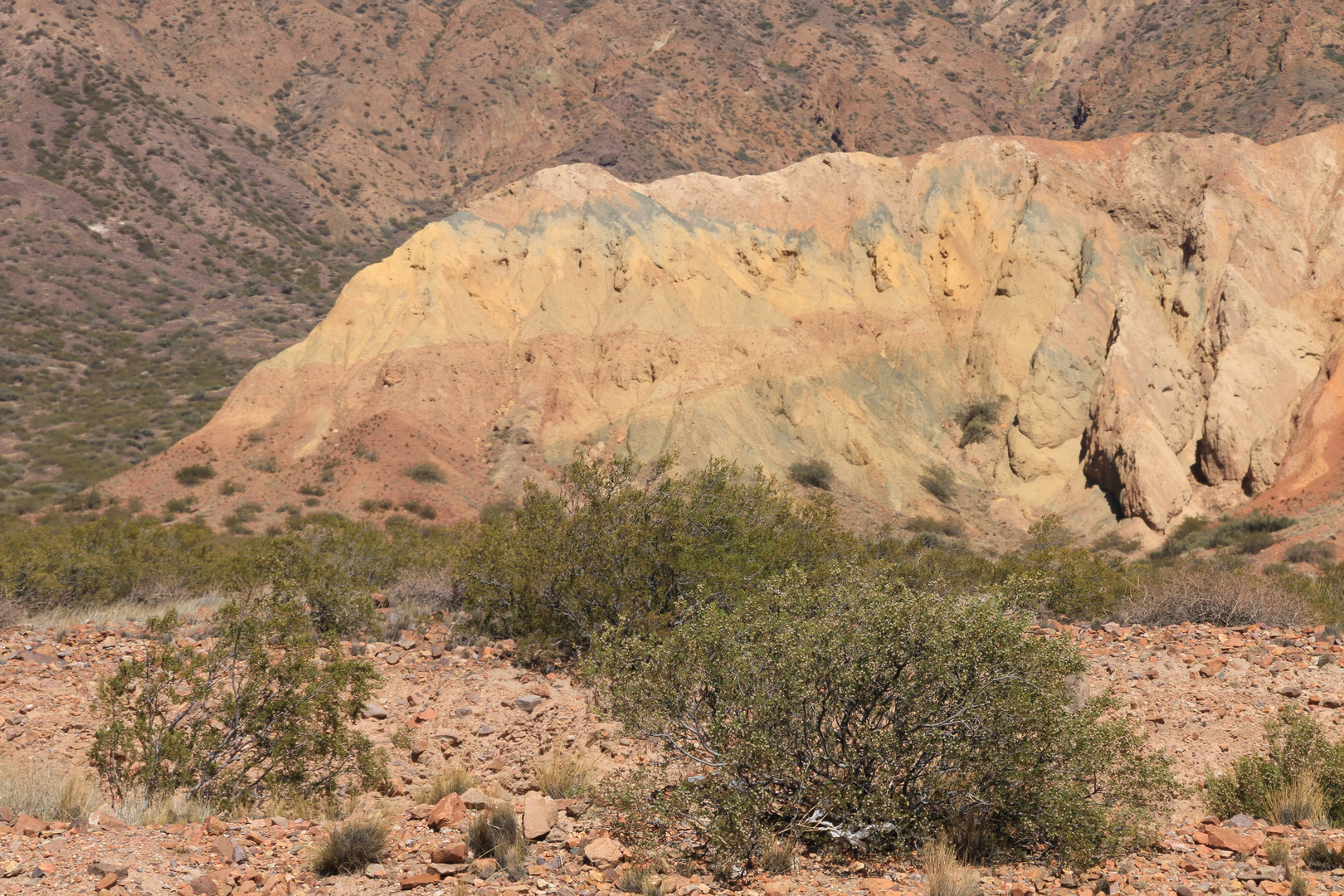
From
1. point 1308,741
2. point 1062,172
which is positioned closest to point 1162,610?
point 1308,741

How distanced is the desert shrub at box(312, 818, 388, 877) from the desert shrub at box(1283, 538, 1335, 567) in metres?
34.3

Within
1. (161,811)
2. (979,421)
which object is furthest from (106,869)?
(979,421)

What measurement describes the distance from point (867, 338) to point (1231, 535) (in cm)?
2102

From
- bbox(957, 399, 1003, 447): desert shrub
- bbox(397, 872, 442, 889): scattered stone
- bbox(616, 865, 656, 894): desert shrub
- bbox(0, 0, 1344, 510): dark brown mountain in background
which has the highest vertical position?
bbox(0, 0, 1344, 510): dark brown mountain in background

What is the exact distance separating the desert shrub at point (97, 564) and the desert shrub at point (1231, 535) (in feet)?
113

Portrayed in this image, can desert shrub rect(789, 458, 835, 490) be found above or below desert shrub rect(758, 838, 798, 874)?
above

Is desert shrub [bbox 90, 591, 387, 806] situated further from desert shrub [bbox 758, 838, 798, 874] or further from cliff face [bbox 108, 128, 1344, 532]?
cliff face [bbox 108, 128, 1344, 532]

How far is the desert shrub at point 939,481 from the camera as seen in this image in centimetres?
4584

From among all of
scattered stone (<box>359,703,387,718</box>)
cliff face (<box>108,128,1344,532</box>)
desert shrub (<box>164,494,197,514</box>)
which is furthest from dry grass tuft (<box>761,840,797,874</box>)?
desert shrub (<box>164,494,197,514</box>)

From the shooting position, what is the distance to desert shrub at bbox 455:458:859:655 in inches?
623

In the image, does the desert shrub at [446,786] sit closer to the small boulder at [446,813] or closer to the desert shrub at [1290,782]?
the small boulder at [446,813]

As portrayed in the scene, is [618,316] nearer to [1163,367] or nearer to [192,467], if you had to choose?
[192,467]

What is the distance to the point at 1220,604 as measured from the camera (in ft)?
55.2

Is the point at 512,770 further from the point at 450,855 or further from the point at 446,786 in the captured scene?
the point at 450,855
